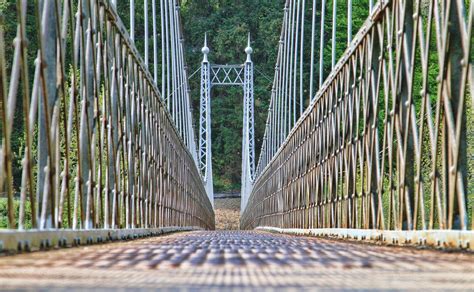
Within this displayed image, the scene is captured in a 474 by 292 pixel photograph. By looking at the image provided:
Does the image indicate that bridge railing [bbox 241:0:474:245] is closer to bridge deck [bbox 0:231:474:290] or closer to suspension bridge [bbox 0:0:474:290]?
suspension bridge [bbox 0:0:474:290]

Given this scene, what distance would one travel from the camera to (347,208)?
9.65 m

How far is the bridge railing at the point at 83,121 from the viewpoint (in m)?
4.82

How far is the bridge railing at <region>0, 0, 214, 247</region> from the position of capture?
4.82m

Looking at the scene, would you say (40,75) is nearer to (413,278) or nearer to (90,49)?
(90,49)

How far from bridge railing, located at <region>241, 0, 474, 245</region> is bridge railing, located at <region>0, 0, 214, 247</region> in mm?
1946

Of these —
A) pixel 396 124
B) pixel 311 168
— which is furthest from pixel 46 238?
pixel 311 168

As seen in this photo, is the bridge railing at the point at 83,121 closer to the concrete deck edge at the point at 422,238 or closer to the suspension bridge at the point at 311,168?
the suspension bridge at the point at 311,168

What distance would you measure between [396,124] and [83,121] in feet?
6.54

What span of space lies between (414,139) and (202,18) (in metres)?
52.3

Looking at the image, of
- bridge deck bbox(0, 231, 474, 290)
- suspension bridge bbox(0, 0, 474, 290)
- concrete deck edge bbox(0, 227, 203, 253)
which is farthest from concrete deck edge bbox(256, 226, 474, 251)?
concrete deck edge bbox(0, 227, 203, 253)

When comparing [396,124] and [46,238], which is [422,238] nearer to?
[396,124]

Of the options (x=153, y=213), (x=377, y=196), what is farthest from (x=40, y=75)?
(x=153, y=213)

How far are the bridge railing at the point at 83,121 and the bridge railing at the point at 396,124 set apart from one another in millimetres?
1946

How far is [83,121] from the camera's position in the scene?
6.61 m
